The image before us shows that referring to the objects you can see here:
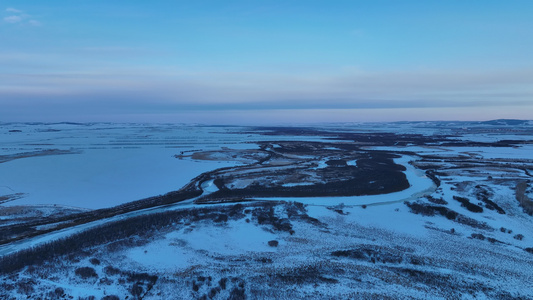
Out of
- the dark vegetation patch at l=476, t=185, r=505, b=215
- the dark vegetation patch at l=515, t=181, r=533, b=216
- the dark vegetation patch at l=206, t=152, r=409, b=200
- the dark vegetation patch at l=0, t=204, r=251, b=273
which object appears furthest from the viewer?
the dark vegetation patch at l=206, t=152, r=409, b=200

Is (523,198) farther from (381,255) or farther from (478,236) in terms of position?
(381,255)

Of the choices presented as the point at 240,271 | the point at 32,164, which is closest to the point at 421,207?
the point at 240,271

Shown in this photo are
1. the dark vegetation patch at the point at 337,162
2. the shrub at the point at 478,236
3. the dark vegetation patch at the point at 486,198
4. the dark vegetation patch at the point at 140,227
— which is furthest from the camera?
the dark vegetation patch at the point at 337,162

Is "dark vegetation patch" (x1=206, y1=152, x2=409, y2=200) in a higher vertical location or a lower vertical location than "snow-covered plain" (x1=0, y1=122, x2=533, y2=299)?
higher

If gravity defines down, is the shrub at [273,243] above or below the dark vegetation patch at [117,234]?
above

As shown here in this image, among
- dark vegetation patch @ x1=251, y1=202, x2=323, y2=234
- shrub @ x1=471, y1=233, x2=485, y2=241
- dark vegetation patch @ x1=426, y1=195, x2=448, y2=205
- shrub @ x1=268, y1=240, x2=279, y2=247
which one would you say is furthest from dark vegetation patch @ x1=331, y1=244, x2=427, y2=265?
dark vegetation patch @ x1=426, y1=195, x2=448, y2=205

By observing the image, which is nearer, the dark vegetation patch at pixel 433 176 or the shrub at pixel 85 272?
the shrub at pixel 85 272

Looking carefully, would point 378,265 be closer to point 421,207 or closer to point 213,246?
point 213,246

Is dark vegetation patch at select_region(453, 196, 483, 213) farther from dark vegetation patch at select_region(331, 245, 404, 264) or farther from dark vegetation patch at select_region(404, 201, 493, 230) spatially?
dark vegetation patch at select_region(331, 245, 404, 264)

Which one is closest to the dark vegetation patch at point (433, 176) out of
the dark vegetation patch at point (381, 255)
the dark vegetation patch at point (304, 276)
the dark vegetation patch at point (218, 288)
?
the dark vegetation patch at point (381, 255)

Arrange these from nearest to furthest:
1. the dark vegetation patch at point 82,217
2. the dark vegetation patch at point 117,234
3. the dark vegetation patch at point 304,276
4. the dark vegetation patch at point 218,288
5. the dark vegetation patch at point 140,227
Result: the dark vegetation patch at point 218,288 → the dark vegetation patch at point 304,276 → the dark vegetation patch at point 117,234 → the dark vegetation patch at point 140,227 → the dark vegetation patch at point 82,217

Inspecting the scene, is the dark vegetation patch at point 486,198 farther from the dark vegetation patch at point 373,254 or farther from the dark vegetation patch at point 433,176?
Result: the dark vegetation patch at point 373,254
